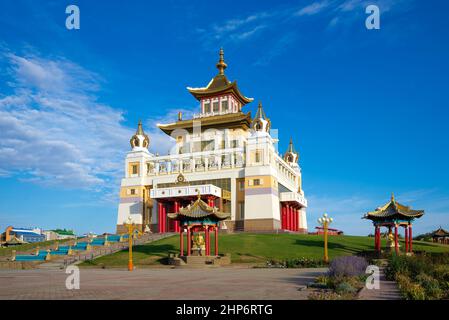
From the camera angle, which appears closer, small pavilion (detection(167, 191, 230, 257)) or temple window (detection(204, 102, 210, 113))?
small pavilion (detection(167, 191, 230, 257))

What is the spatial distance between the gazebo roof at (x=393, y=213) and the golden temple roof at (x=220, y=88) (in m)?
35.5

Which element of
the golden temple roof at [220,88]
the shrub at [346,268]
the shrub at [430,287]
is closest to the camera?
the shrub at [430,287]

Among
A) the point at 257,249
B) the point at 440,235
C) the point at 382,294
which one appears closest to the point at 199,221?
the point at 257,249

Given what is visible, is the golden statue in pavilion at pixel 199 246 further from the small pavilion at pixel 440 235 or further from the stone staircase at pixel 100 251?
the small pavilion at pixel 440 235

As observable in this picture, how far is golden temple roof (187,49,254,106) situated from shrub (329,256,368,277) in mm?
51796

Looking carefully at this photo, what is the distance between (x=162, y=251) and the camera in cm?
3978

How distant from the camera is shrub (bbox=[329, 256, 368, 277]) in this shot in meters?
18.3

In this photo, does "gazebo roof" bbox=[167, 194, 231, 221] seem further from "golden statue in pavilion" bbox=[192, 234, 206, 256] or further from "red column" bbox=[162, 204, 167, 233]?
"red column" bbox=[162, 204, 167, 233]

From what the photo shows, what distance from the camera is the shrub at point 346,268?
18281 millimetres

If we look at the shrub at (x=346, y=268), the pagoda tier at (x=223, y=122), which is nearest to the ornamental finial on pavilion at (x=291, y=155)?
the pagoda tier at (x=223, y=122)

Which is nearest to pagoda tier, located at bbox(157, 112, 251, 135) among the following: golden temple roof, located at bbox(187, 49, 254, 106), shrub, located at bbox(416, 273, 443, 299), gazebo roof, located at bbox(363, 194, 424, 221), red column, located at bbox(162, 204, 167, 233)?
golden temple roof, located at bbox(187, 49, 254, 106)

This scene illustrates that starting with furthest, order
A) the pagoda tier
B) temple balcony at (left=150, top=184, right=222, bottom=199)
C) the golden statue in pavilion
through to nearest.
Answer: the pagoda tier, temple balcony at (left=150, top=184, right=222, bottom=199), the golden statue in pavilion

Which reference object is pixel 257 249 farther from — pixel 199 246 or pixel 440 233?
pixel 440 233

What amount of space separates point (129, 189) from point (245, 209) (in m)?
17.8
